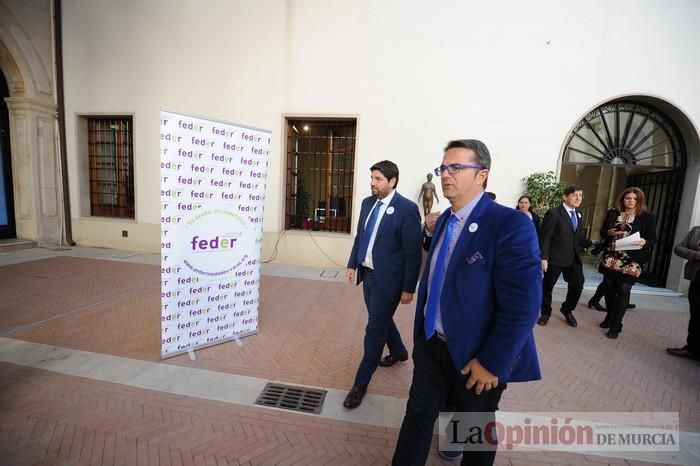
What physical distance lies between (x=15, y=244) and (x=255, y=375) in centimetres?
846

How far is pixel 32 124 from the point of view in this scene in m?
7.91

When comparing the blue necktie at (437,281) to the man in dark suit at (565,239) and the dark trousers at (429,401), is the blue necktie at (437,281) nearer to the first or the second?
the dark trousers at (429,401)

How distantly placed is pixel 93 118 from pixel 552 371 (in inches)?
451

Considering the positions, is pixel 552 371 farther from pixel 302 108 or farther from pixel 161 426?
pixel 302 108

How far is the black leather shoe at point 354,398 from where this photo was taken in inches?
107

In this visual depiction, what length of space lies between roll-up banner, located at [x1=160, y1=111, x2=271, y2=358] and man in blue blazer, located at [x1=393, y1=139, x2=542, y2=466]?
7.90ft

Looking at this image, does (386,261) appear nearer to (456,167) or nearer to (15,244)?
(456,167)

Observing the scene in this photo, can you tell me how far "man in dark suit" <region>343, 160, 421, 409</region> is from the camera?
2.61m

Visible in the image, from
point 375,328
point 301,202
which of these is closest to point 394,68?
point 301,202

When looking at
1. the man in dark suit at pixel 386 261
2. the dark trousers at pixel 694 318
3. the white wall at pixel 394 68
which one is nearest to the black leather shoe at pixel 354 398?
the man in dark suit at pixel 386 261

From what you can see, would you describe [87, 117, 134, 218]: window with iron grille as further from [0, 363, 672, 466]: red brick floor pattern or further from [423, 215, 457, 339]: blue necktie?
[423, 215, 457, 339]: blue necktie

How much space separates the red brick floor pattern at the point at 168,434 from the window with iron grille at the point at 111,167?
24.1ft

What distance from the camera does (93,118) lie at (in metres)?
8.62

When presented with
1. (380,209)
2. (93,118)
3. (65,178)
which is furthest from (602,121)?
(65,178)
